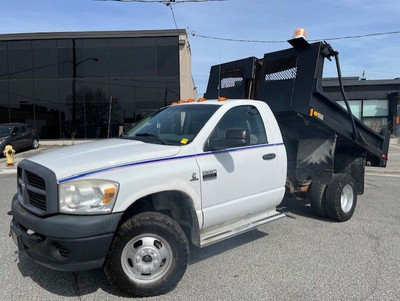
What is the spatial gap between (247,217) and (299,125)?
2355mm

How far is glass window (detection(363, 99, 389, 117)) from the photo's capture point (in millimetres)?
25906

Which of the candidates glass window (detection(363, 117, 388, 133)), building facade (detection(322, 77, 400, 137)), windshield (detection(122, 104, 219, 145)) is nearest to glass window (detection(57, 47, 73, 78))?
building facade (detection(322, 77, 400, 137))

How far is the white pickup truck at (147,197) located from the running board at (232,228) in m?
0.01

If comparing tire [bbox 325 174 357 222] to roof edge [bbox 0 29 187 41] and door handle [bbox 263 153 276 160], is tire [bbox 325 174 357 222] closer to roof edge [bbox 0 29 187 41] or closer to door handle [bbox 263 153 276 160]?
door handle [bbox 263 153 276 160]

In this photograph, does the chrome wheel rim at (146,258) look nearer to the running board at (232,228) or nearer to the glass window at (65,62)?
the running board at (232,228)

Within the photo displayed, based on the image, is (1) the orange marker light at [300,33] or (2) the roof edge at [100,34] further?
(2) the roof edge at [100,34]

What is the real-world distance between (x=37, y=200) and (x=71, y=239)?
1.97 feet

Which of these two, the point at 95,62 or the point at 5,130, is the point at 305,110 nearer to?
the point at 5,130

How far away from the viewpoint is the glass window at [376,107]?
85.0ft

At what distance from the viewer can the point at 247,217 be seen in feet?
15.6

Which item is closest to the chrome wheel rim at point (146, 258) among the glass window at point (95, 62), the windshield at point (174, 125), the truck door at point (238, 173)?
the truck door at point (238, 173)

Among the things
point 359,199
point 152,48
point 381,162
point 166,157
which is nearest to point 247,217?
point 166,157

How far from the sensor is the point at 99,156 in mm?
3652

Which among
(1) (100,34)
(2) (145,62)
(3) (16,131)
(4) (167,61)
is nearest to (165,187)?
A: (3) (16,131)
